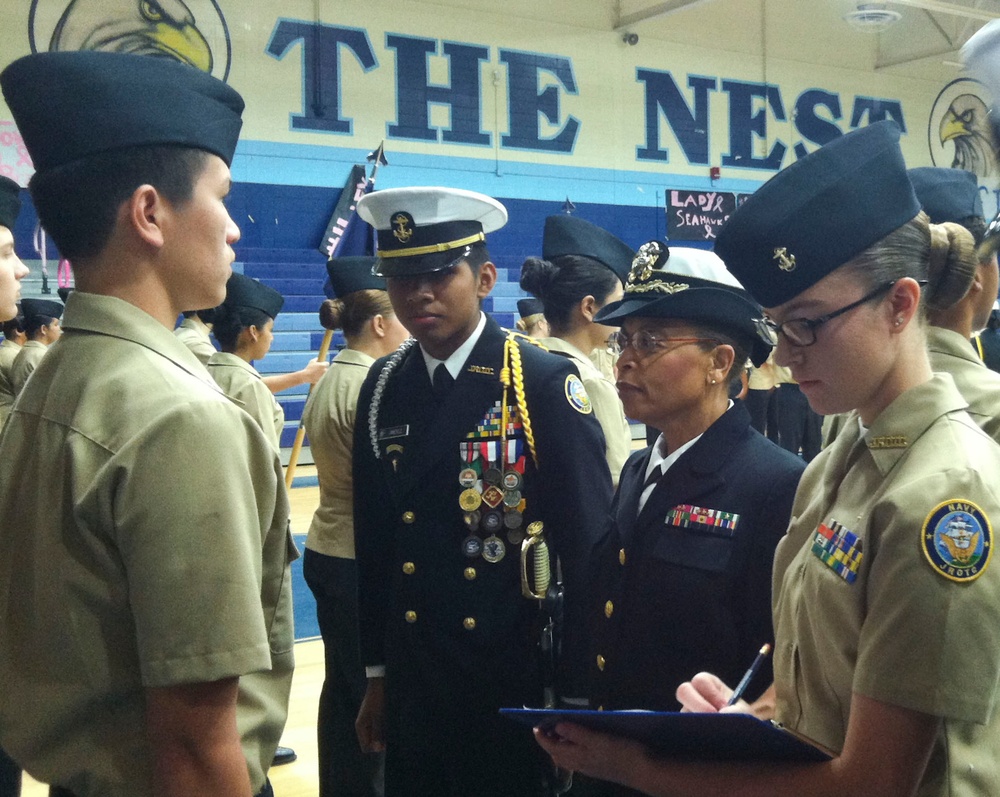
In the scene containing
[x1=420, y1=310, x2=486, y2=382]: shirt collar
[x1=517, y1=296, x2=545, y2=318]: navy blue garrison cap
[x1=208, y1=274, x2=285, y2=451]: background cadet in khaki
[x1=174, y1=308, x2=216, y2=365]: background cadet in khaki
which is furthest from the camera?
[x1=517, y1=296, x2=545, y2=318]: navy blue garrison cap

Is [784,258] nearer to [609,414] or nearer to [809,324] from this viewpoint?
[809,324]

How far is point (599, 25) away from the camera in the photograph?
13.2 meters

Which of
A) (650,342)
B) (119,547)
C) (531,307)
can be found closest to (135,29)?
(531,307)

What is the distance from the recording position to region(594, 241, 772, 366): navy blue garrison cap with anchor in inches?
82.0

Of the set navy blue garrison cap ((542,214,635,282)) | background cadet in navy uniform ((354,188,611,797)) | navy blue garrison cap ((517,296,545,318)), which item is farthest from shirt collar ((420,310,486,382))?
navy blue garrison cap ((517,296,545,318))

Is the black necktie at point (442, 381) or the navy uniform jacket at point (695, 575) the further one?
the black necktie at point (442, 381)

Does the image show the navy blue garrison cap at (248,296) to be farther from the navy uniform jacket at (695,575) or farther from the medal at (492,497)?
the navy uniform jacket at (695,575)

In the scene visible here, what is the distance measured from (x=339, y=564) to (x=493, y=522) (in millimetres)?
1193

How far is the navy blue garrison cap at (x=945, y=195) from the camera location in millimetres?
2318

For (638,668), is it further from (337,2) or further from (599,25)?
(599,25)

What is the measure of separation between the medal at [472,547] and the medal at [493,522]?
3 centimetres

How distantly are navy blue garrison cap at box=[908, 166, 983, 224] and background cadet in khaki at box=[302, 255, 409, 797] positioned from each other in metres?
1.65

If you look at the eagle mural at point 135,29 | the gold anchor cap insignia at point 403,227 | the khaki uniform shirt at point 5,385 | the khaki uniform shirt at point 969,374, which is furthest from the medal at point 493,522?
the eagle mural at point 135,29

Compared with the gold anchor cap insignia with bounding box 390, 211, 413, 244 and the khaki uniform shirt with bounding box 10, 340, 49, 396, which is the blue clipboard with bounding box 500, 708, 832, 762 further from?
the khaki uniform shirt with bounding box 10, 340, 49, 396
